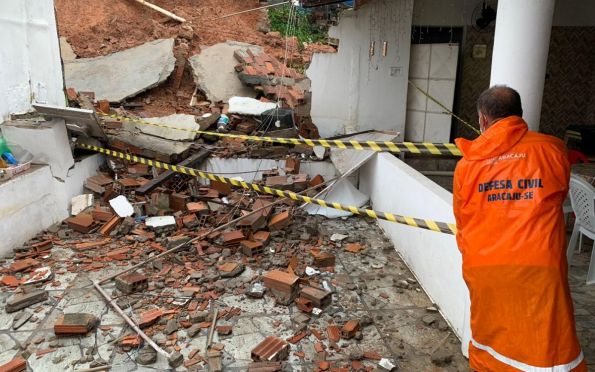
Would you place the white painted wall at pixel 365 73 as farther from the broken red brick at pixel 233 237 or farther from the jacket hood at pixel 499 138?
the jacket hood at pixel 499 138

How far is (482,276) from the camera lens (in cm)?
238

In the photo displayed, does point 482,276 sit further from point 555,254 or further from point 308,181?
point 308,181

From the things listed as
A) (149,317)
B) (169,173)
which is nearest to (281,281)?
(149,317)

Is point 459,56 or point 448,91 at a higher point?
point 459,56

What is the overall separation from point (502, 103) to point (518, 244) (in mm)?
770

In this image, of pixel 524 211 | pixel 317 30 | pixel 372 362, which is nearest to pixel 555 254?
pixel 524 211

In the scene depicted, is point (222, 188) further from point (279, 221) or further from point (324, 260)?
point (324, 260)

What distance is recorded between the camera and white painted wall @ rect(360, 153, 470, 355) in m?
4.30

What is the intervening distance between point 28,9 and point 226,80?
5.23m

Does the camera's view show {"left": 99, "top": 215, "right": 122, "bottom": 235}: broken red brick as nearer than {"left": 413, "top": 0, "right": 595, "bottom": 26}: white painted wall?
Yes

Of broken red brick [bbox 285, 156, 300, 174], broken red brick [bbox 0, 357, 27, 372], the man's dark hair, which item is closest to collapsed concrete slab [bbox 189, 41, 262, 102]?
broken red brick [bbox 285, 156, 300, 174]

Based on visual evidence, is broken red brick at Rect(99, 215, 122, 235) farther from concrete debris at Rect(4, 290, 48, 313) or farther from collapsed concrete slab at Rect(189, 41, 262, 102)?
collapsed concrete slab at Rect(189, 41, 262, 102)

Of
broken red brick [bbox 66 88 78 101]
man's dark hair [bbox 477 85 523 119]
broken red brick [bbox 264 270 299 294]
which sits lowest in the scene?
broken red brick [bbox 264 270 299 294]

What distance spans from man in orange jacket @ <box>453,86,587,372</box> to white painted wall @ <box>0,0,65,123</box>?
688cm
